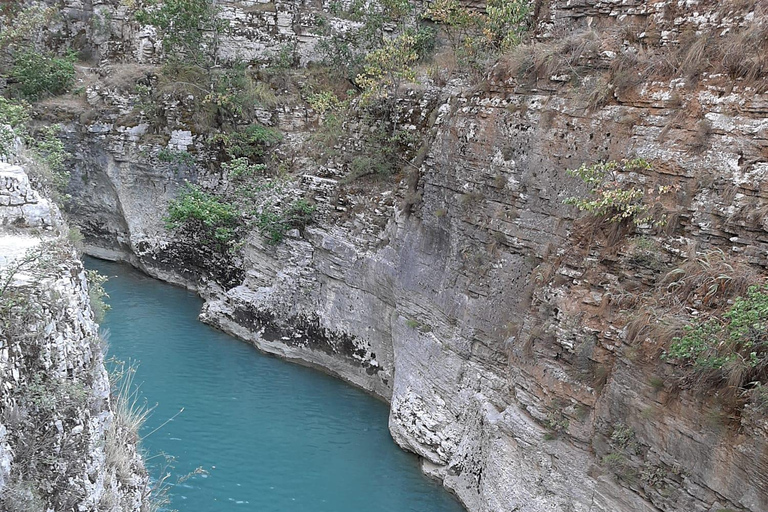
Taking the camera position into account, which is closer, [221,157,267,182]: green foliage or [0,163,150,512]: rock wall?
[0,163,150,512]: rock wall

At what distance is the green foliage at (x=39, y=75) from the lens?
63.0ft

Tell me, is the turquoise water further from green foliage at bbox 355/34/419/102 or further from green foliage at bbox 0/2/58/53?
green foliage at bbox 0/2/58/53

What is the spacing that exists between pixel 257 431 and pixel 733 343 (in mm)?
8880

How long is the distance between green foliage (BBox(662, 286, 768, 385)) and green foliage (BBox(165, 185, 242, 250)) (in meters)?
12.7

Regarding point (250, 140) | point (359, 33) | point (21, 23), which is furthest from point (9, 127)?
point (359, 33)

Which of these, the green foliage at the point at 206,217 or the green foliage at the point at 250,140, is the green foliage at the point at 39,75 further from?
the green foliage at the point at 206,217

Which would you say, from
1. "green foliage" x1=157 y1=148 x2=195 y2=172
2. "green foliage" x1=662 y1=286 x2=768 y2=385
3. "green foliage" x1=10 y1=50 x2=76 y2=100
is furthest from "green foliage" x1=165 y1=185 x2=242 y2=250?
"green foliage" x1=662 y1=286 x2=768 y2=385

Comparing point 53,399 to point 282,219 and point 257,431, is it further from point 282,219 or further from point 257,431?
point 282,219

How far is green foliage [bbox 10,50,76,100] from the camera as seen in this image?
19.2 m

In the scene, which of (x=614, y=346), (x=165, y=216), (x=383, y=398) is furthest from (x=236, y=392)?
(x=614, y=346)

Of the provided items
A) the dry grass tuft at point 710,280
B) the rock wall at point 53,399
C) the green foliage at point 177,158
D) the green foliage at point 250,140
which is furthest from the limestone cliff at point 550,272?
the rock wall at point 53,399

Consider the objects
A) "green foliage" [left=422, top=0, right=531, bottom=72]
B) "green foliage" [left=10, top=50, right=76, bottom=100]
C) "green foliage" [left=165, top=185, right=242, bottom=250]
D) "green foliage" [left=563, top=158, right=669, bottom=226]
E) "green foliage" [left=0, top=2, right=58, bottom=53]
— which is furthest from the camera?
"green foliage" [left=10, top=50, right=76, bottom=100]

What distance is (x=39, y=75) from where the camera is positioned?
19328 millimetres

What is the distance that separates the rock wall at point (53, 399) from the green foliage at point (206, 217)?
10999mm
